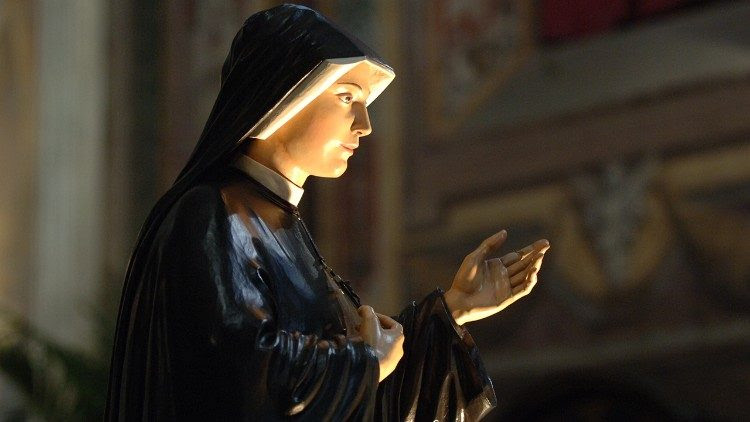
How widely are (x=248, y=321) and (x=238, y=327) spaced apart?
2cm

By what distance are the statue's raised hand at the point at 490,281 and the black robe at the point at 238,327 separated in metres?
0.31

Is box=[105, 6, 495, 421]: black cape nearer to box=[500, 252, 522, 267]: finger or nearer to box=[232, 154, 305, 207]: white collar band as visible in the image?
box=[232, 154, 305, 207]: white collar band

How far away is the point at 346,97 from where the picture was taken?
123 inches

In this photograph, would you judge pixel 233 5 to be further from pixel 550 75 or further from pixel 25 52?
pixel 550 75

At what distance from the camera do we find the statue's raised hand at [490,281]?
3266 millimetres

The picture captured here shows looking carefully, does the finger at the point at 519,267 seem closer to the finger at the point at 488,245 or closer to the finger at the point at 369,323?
the finger at the point at 488,245

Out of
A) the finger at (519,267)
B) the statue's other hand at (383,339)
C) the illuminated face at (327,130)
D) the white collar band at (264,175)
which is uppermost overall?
the illuminated face at (327,130)

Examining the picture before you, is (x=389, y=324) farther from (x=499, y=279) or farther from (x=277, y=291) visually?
(x=499, y=279)

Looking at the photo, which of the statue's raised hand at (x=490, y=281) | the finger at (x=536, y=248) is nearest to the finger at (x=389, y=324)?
the statue's raised hand at (x=490, y=281)

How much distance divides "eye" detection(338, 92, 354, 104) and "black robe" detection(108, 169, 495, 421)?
10.0 inches

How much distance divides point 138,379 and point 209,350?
18cm

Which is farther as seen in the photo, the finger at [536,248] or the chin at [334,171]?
the finger at [536,248]

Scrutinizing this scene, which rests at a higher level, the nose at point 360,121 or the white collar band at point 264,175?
the nose at point 360,121

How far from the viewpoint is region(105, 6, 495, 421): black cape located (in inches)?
109
